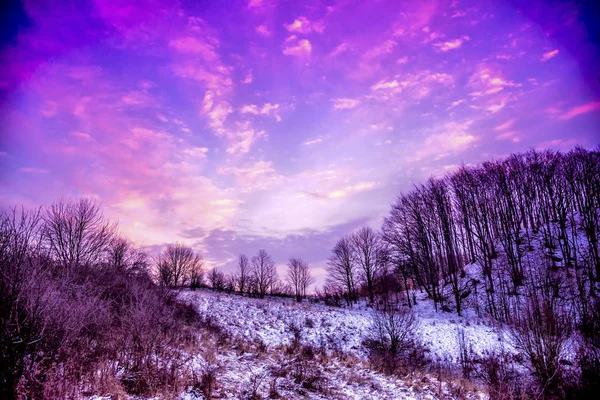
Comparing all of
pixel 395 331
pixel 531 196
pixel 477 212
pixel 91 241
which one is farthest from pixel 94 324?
pixel 531 196

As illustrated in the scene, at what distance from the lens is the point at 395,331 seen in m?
15.9

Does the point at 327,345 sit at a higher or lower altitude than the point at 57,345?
lower

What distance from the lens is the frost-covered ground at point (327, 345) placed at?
9.77 metres

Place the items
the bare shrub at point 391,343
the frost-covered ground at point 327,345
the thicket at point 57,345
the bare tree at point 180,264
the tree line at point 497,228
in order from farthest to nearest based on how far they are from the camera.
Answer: the bare tree at point 180,264, the tree line at point 497,228, the bare shrub at point 391,343, the frost-covered ground at point 327,345, the thicket at point 57,345

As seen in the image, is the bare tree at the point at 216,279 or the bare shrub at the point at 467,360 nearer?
the bare shrub at the point at 467,360

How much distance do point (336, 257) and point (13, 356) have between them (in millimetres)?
Answer: 46489

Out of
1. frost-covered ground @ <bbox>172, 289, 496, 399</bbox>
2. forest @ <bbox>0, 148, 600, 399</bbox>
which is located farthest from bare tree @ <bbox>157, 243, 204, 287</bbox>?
frost-covered ground @ <bbox>172, 289, 496, 399</bbox>

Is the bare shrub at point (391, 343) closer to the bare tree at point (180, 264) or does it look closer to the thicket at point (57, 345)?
the thicket at point (57, 345)

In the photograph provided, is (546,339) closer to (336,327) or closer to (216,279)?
(336,327)

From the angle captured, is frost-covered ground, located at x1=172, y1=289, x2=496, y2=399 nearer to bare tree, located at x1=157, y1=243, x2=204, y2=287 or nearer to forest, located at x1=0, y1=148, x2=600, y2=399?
forest, located at x1=0, y1=148, x2=600, y2=399

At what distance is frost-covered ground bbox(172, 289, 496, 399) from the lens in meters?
9.77

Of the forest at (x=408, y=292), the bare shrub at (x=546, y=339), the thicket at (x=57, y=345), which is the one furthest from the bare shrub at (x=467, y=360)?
the thicket at (x=57, y=345)

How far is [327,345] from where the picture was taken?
64.8ft

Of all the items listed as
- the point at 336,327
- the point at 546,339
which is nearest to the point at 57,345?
the point at 546,339
